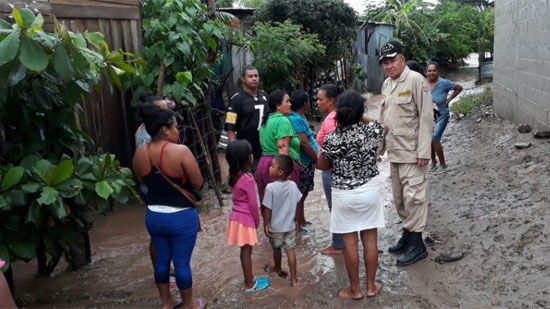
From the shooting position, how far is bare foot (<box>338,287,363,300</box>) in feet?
12.3

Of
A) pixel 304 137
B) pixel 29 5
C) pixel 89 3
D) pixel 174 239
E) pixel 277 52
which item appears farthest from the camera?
pixel 277 52

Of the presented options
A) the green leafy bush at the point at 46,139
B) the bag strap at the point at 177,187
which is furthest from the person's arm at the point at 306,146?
the green leafy bush at the point at 46,139

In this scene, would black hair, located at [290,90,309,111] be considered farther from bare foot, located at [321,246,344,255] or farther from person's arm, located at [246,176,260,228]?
bare foot, located at [321,246,344,255]

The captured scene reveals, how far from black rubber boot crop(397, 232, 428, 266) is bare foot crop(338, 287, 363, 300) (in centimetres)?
69

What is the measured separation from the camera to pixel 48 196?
2900 mm

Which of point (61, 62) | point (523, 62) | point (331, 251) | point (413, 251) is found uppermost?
point (61, 62)

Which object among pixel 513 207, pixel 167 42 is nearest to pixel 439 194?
pixel 513 207

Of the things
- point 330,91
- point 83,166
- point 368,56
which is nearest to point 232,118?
point 330,91

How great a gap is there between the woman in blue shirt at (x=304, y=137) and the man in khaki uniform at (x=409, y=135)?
2.71 ft

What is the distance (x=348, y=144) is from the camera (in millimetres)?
3627

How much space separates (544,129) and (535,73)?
2.87 ft

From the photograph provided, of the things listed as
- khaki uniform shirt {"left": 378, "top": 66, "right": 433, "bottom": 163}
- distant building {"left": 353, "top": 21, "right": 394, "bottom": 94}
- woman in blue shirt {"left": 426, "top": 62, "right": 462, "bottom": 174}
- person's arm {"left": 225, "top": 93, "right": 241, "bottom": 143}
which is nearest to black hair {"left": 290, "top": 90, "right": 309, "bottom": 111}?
person's arm {"left": 225, "top": 93, "right": 241, "bottom": 143}

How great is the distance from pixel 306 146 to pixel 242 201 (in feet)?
3.91

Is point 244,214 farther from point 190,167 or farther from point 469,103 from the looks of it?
point 469,103
